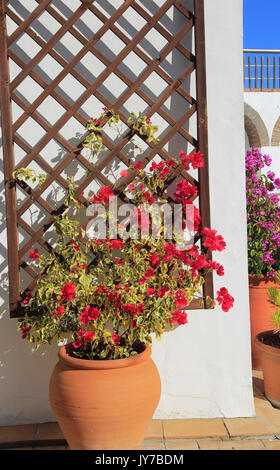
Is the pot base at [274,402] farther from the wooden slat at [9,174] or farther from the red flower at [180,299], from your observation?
the wooden slat at [9,174]

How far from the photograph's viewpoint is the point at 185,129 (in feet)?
7.20

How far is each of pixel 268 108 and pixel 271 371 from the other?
25.8 ft

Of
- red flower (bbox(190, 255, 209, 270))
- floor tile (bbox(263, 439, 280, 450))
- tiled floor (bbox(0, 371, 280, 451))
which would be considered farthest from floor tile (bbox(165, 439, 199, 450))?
red flower (bbox(190, 255, 209, 270))

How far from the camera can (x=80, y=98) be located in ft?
6.77

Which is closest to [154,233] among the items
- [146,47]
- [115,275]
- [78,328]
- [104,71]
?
[115,275]

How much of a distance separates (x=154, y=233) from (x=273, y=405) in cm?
119

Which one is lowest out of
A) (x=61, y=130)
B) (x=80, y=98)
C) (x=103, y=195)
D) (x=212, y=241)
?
(x=212, y=241)

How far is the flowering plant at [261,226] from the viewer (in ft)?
9.26

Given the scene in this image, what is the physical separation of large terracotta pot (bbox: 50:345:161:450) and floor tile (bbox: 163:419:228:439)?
1.06ft

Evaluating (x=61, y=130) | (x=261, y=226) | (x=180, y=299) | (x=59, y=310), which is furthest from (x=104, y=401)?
(x=261, y=226)

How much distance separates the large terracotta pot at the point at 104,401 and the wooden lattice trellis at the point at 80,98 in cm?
51

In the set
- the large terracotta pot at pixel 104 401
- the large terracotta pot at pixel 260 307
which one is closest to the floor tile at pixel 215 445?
the large terracotta pot at pixel 104 401

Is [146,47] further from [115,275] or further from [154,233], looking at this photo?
[115,275]

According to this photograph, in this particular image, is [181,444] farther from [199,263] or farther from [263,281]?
[263,281]
